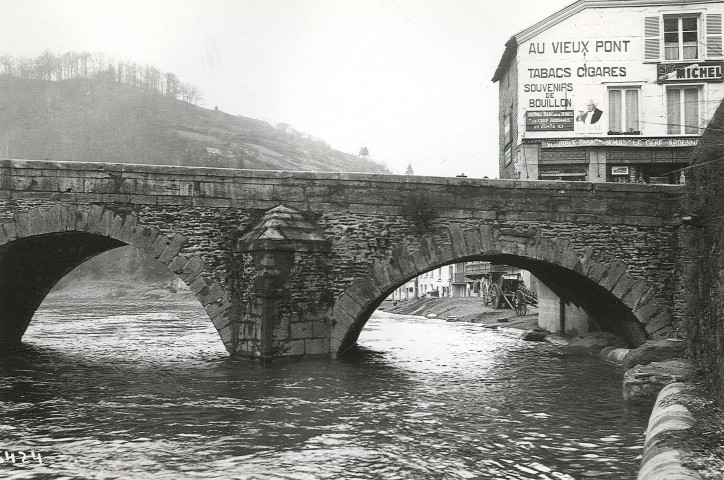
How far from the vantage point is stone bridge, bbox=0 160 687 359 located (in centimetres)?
1330

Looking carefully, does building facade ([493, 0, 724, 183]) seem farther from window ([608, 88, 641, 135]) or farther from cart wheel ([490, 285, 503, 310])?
cart wheel ([490, 285, 503, 310])

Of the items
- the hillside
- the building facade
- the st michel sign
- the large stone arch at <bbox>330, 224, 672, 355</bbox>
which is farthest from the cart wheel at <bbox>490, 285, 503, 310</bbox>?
the hillside

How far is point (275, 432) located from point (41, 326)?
19.5m

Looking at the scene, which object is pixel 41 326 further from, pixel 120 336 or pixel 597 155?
pixel 597 155

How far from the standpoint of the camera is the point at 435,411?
9273 millimetres

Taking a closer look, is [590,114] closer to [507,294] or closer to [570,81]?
[570,81]

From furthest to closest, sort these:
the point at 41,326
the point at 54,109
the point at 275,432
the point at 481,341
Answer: the point at 54,109 → the point at 41,326 → the point at 481,341 → the point at 275,432

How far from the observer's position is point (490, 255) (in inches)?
563

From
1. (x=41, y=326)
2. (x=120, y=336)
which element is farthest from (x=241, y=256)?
(x=41, y=326)

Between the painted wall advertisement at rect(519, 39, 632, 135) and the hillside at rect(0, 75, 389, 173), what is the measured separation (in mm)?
65544

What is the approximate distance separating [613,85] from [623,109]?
2.80 ft

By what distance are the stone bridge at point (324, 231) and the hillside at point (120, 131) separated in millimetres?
72543

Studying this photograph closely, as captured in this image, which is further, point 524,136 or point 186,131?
point 186,131

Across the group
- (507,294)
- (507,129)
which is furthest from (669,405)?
(507,294)
